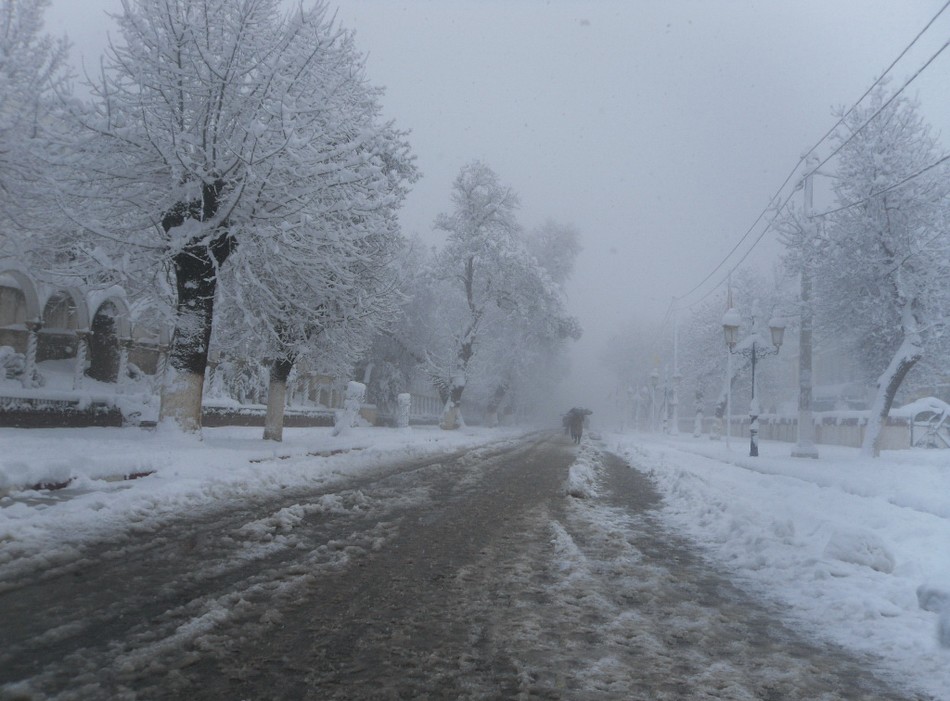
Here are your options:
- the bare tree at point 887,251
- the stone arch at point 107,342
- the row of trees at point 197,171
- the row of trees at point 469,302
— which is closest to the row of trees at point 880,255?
the bare tree at point 887,251

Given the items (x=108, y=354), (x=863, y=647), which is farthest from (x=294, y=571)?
(x=108, y=354)

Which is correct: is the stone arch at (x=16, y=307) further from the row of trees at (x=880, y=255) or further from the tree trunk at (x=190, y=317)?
the row of trees at (x=880, y=255)

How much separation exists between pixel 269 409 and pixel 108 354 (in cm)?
707

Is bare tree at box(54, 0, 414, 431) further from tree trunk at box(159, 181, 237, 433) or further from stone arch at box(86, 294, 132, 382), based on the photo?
stone arch at box(86, 294, 132, 382)

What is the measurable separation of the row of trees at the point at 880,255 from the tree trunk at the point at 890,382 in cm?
3

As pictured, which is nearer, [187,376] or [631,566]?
[631,566]

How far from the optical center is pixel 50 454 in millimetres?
10500

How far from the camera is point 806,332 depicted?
23.3 meters

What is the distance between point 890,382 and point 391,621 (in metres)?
22.0

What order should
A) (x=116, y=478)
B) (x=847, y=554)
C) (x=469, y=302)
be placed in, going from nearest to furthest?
(x=847, y=554), (x=116, y=478), (x=469, y=302)

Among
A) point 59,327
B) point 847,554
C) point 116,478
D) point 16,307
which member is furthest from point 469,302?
point 847,554

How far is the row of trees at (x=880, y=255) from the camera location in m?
21.0

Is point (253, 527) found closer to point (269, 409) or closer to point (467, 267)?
point (269, 409)

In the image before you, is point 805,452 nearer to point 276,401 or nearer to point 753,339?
point 753,339
